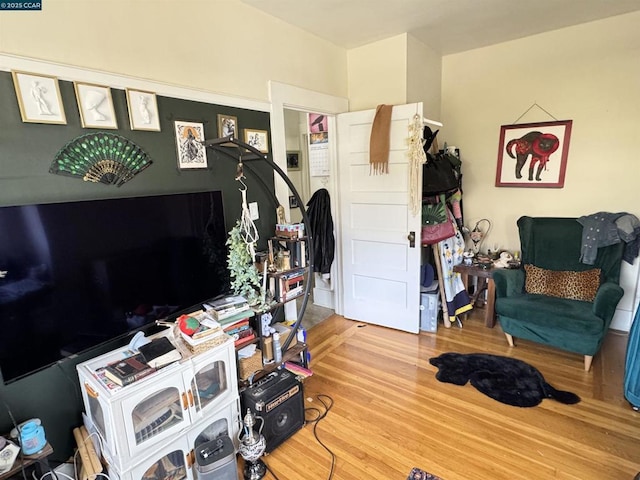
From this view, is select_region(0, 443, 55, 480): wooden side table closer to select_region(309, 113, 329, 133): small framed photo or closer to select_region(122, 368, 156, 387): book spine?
select_region(122, 368, 156, 387): book spine

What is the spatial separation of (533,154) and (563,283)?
1280 mm

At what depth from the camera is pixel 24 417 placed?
1.53 metres

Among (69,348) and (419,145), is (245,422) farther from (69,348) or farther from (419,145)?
(419,145)

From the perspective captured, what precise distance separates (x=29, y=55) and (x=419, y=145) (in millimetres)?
2486

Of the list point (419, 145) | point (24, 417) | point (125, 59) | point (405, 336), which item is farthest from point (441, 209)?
point (24, 417)

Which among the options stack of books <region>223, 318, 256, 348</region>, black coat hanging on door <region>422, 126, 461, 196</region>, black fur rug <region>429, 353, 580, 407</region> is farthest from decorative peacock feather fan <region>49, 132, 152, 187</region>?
black fur rug <region>429, 353, 580, 407</region>

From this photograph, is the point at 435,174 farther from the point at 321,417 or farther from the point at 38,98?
the point at 38,98

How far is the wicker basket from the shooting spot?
208 centimetres

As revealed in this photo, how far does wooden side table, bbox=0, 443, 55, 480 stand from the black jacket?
7.91 feet

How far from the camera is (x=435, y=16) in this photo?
2.70 metres

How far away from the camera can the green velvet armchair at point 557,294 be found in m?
2.51

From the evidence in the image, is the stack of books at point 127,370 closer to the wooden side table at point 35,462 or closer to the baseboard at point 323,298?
the wooden side table at point 35,462

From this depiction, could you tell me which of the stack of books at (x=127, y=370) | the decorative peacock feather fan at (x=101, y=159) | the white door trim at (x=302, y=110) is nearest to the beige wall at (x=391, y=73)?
the white door trim at (x=302, y=110)

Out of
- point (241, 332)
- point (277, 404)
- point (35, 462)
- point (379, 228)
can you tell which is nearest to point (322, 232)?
point (379, 228)
